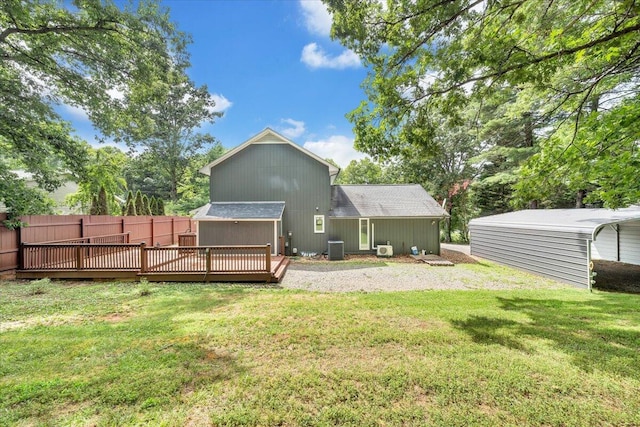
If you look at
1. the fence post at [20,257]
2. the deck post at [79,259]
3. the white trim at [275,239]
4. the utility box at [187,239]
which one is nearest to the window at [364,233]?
the white trim at [275,239]

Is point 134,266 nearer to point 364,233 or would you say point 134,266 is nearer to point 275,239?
point 275,239

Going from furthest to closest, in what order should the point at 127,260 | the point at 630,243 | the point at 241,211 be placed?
the point at 241,211
the point at 630,243
the point at 127,260

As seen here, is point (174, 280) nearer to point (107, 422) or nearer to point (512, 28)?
point (107, 422)

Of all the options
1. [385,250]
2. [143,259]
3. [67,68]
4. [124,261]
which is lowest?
[385,250]

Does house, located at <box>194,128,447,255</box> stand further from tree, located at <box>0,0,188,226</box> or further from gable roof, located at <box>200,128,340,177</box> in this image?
tree, located at <box>0,0,188,226</box>

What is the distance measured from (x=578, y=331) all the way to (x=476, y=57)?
213 inches

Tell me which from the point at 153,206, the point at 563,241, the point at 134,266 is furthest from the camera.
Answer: the point at 153,206

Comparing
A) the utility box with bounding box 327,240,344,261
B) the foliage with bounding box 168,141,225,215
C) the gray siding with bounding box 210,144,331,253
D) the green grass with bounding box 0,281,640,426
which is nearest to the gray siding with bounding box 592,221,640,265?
the green grass with bounding box 0,281,640,426

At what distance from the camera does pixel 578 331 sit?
4.46 meters

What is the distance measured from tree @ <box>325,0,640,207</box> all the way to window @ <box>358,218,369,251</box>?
784 centimetres

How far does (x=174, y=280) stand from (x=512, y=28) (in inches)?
439

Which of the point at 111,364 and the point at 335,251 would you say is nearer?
the point at 111,364

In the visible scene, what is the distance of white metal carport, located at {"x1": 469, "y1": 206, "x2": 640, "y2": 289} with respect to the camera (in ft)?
26.2

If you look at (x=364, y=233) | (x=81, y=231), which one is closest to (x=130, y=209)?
(x=81, y=231)
